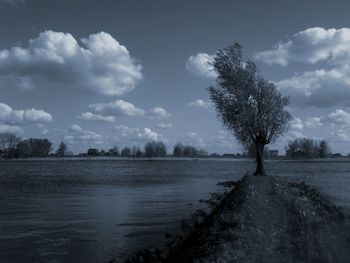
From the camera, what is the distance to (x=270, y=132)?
46.2 m

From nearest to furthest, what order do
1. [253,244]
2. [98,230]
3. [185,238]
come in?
[253,244]
[185,238]
[98,230]

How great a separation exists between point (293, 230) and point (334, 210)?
665cm

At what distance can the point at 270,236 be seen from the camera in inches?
543

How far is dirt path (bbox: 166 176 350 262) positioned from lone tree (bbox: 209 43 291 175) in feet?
87.0

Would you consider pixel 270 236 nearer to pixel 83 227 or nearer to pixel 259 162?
pixel 83 227

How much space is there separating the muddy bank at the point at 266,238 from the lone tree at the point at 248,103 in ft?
87.3

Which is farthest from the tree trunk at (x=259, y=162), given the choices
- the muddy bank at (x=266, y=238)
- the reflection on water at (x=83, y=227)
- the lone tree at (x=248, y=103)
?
the muddy bank at (x=266, y=238)

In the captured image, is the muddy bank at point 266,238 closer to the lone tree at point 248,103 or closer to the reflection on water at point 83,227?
the reflection on water at point 83,227

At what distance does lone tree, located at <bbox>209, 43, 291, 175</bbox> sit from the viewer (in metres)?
45.1

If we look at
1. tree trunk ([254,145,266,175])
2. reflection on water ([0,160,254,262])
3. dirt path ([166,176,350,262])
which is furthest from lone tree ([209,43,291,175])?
dirt path ([166,176,350,262])

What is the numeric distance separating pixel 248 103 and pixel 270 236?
32.4 m

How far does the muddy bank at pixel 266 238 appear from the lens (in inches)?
486

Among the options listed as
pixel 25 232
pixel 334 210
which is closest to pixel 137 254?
pixel 25 232

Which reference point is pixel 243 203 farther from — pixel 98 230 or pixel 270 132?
pixel 270 132
